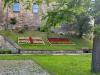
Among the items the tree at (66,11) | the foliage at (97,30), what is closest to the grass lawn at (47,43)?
the tree at (66,11)

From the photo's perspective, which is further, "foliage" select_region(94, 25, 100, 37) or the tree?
the tree

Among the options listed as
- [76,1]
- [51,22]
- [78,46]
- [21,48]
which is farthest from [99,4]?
[78,46]

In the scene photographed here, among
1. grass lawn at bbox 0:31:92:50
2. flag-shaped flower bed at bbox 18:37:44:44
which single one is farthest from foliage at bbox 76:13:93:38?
flag-shaped flower bed at bbox 18:37:44:44

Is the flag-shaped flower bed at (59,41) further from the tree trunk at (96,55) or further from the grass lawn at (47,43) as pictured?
the tree trunk at (96,55)

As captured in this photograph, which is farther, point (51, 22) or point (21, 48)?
point (21, 48)

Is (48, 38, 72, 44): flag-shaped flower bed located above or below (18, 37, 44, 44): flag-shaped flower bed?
below

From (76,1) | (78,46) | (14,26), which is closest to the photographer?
(76,1)

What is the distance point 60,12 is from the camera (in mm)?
20141

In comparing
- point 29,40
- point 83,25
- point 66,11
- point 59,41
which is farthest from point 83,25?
point 66,11

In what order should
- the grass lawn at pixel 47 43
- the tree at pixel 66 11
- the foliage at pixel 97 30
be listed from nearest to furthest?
the foliage at pixel 97 30 → the tree at pixel 66 11 → the grass lawn at pixel 47 43

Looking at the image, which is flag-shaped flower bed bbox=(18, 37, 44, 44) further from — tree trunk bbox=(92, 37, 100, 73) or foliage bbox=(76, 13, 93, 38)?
tree trunk bbox=(92, 37, 100, 73)

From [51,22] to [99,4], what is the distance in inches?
96.9

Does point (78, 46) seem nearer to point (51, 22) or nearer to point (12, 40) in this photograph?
point (12, 40)

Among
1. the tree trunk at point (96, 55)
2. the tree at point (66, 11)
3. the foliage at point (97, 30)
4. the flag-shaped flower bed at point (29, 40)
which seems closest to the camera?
the foliage at point (97, 30)
